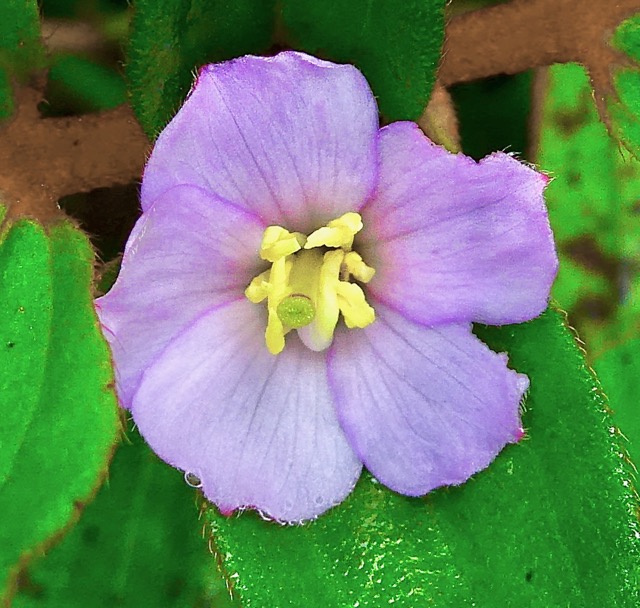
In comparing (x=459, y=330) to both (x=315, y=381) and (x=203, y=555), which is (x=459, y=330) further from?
(x=203, y=555)

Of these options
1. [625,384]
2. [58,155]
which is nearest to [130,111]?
[58,155]

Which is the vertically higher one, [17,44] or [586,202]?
[17,44]

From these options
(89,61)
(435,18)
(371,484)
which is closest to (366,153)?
(435,18)

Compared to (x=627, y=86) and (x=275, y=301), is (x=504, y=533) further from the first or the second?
(x=627, y=86)

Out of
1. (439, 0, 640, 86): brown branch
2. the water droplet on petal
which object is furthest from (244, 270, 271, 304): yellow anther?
(439, 0, 640, 86): brown branch

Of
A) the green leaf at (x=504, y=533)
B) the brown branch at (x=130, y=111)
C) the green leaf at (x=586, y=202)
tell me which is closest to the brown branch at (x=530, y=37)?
the brown branch at (x=130, y=111)

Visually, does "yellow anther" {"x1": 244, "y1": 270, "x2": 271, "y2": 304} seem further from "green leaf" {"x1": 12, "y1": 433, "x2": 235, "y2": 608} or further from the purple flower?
"green leaf" {"x1": 12, "y1": 433, "x2": 235, "y2": 608}
